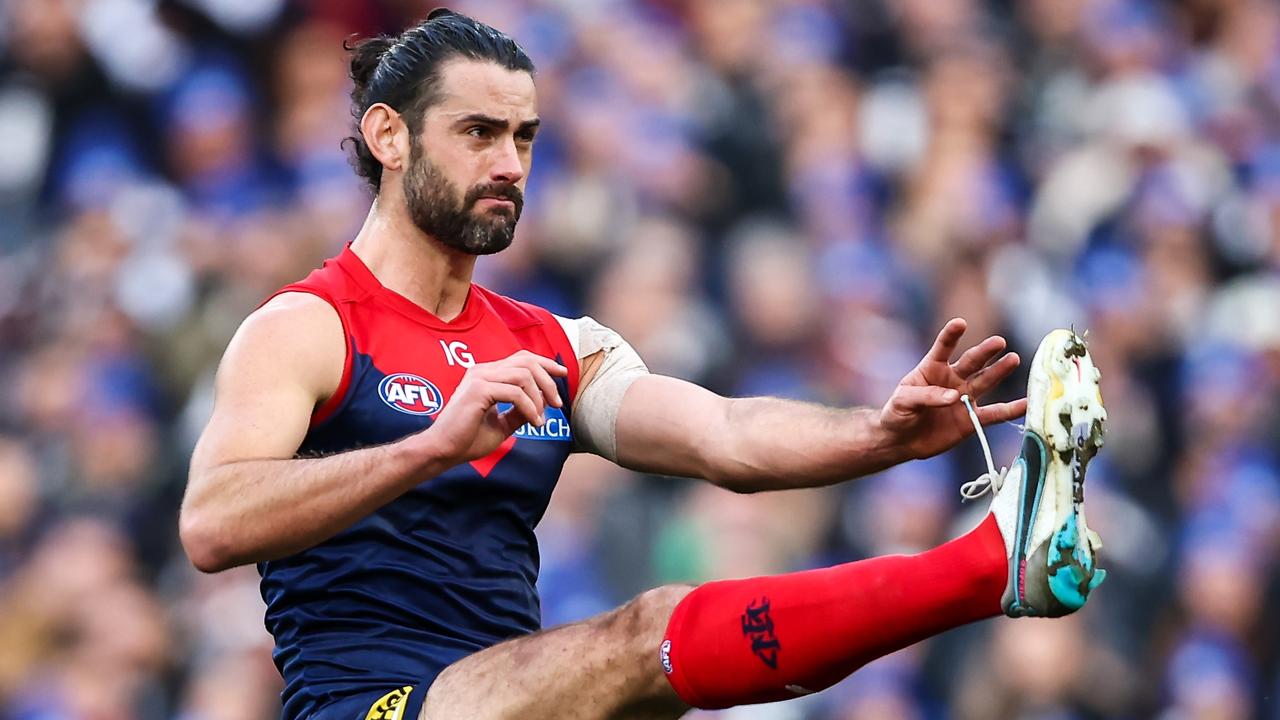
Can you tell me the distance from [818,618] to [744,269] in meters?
5.40

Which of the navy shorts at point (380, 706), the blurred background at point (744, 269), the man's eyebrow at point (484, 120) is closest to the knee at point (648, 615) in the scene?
the navy shorts at point (380, 706)

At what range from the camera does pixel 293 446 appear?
4590 mm

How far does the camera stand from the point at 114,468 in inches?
345

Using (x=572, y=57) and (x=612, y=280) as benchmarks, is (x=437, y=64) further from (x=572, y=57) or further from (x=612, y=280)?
(x=572, y=57)

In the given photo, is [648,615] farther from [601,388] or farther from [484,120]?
[484,120]

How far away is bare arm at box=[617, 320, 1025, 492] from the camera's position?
4609mm

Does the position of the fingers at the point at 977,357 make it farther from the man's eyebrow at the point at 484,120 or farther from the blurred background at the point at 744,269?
the blurred background at the point at 744,269

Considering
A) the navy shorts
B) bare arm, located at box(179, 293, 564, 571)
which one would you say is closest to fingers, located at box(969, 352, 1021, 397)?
bare arm, located at box(179, 293, 564, 571)

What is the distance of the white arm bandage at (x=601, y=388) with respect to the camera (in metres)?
5.25

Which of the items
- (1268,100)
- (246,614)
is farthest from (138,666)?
(1268,100)

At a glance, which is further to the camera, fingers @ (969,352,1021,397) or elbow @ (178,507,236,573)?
fingers @ (969,352,1021,397)

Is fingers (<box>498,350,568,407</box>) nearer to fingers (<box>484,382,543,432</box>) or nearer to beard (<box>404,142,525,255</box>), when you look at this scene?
fingers (<box>484,382,543,432</box>)

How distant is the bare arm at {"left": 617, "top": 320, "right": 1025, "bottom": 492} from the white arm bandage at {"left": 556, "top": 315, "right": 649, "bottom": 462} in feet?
0.11

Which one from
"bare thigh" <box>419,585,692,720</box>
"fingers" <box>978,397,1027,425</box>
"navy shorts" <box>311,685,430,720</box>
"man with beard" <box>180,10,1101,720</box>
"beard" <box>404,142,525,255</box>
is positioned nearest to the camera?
"man with beard" <box>180,10,1101,720</box>
